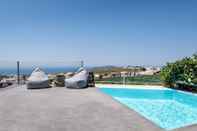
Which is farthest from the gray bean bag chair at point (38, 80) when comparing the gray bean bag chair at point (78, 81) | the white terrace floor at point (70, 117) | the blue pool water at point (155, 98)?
the white terrace floor at point (70, 117)

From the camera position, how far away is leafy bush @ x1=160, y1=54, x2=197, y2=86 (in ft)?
42.4

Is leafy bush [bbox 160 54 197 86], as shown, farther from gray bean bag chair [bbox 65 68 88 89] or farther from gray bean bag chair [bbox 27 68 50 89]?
gray bean bag chair [bbox 27 68 50 89]

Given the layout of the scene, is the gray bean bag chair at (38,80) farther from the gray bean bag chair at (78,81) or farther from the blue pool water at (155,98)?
the blue pool water at (155,98)

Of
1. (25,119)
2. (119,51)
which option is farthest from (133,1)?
(119,51)

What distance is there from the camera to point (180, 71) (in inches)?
537

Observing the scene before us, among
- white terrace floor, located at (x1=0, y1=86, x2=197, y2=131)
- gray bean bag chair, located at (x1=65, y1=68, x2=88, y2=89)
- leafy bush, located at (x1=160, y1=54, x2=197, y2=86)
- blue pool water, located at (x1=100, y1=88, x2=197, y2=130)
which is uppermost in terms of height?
leafy bush, located at (x1=160, y1=54, x2=197, y2=86)

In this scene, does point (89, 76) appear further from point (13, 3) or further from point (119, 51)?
point (119, 51)

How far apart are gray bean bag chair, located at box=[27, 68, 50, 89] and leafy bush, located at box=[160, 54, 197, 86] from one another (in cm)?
→ 725

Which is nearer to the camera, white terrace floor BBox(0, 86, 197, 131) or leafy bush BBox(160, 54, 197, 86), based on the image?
white terrace floor BBox(0, 86, 197, 131)

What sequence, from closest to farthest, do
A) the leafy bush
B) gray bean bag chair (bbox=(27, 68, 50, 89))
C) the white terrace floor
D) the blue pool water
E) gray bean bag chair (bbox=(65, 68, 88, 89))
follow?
1. the white terrace floor
2. the blue pool water
3. gray bean bag chair (bbox=(27, 68, 50, 89))
4. gray bean bag chair (bbox=(65, 68, 88, 89))
5. the leafy bush

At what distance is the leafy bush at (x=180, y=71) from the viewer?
12933 mm

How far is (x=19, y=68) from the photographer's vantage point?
15.4 m

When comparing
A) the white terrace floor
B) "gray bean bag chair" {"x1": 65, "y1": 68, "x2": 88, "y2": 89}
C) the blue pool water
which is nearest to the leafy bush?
the blue pool water

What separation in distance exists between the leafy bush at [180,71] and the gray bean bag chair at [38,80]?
23.8 ft
